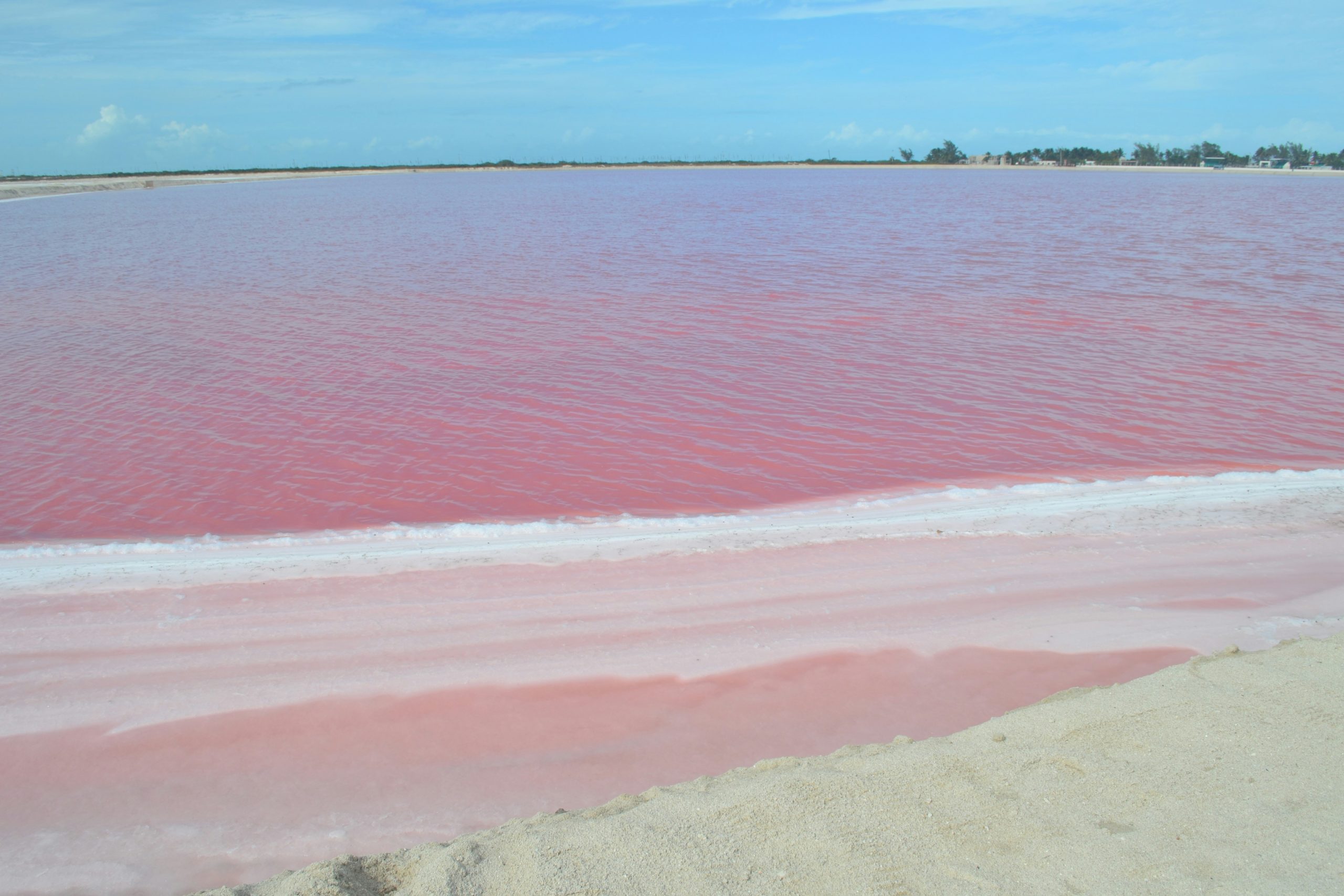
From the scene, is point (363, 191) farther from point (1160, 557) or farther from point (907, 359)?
point (1160, 557)

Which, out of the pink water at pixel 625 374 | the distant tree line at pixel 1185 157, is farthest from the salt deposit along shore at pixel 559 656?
the distant tree line at pixel 1185 157

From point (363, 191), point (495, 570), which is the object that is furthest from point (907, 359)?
point (363, 191)

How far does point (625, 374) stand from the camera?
35.1 feet

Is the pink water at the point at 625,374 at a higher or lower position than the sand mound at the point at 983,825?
higher

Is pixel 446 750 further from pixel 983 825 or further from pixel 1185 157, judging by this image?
pixel 1185 157

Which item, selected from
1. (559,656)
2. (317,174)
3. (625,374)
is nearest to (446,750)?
(559,656)

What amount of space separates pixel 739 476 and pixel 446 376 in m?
4.95

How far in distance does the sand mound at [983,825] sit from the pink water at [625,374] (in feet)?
12.3

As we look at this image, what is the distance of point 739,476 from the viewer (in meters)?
7.39

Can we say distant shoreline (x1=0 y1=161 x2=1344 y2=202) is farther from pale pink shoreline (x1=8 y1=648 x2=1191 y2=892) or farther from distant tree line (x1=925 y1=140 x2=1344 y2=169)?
pale pink shoreline (x1=8 y1=648 x2=1191 y2=892)

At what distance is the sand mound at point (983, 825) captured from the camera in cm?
254

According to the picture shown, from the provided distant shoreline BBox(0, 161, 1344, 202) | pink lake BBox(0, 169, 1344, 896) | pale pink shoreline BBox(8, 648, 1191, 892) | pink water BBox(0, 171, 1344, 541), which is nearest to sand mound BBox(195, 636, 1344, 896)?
pale pink shoreline BBox(8, 648, 1191, 892)

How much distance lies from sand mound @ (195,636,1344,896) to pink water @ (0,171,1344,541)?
3.73 m

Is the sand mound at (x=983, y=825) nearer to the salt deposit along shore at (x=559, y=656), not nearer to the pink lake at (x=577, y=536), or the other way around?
the salt deposit along shore at (x=559, y=656)
